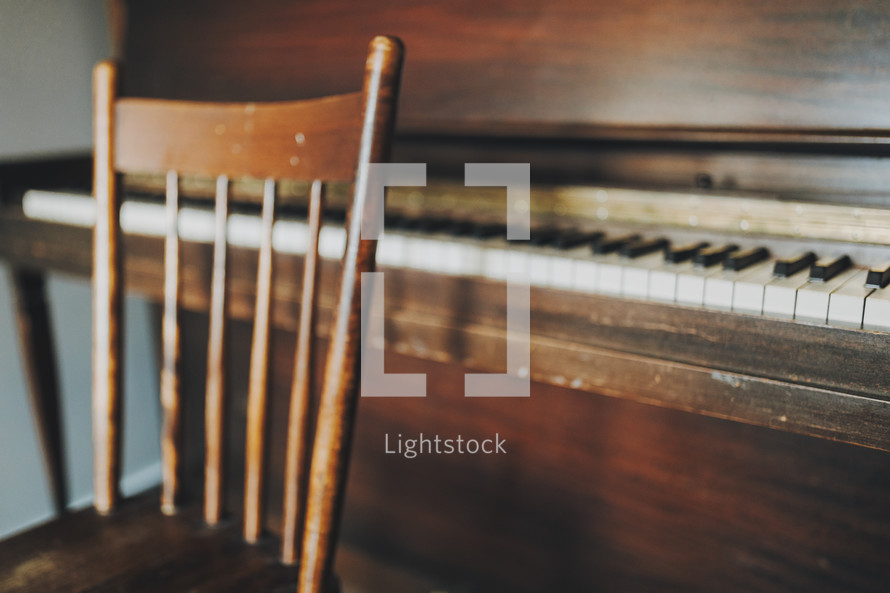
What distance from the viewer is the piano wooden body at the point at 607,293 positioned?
0.75 meters

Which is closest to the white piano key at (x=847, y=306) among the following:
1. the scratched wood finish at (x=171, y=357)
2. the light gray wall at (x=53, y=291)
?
the scratched wood finish at (x=171, y=357)

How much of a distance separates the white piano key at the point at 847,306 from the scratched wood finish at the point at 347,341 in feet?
1.37

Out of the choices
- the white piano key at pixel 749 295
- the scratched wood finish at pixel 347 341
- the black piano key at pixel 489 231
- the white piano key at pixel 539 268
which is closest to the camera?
the scratched wood finish at pixel 347 341

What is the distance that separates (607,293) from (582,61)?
17.1 inches

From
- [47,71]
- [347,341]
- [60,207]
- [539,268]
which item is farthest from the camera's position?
[47,71]

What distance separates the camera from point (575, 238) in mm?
897

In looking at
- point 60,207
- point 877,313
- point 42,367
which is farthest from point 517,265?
point 42,367

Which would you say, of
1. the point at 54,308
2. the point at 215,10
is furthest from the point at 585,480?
the point at 54,308

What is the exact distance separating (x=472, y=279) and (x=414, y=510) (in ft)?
2.37

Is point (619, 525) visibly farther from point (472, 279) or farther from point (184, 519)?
point (184, 519)

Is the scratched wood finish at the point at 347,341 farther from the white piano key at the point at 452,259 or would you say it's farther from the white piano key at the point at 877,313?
the white piano key at the point at 877,313

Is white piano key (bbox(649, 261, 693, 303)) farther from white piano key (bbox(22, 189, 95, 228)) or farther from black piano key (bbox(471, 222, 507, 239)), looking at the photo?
white piano key (bbox(22, 189, 95, 228))

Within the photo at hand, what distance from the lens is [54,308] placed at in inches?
66.3

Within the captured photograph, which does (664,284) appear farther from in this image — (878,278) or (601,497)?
(601,497)
